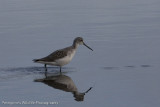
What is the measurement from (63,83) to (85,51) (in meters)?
3.89

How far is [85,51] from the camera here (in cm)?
1658

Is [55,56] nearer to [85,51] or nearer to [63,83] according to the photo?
[63,83]

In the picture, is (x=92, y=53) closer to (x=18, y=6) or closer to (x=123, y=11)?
(x=123, y=11)

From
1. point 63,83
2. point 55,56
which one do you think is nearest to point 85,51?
point 55,56

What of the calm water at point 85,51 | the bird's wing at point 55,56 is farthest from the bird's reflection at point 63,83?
the bird's wing at point 55,56

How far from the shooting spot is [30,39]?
18.3 metres

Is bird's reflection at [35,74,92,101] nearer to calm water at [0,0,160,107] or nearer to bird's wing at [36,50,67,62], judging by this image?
calm water at [0,0,160,107]

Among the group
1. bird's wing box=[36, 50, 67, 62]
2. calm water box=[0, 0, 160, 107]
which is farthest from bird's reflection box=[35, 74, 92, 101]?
bird's wing box=[36, 50, 67, 62]

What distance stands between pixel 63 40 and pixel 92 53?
2078 mm

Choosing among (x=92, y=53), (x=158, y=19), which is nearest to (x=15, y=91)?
(x=92, y=53)

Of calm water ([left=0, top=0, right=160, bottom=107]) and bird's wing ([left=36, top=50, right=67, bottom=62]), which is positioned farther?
bird's wing ([left=36, top=50, right=67, bottom=62])

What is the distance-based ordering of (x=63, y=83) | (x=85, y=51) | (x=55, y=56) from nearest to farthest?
(x=63, y=83)
(x=55, y=56)
(x=85, y=51)

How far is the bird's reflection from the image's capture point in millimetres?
11727

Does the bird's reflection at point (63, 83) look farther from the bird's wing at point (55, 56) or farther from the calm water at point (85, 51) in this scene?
the bird's wing at point (55, 56)
